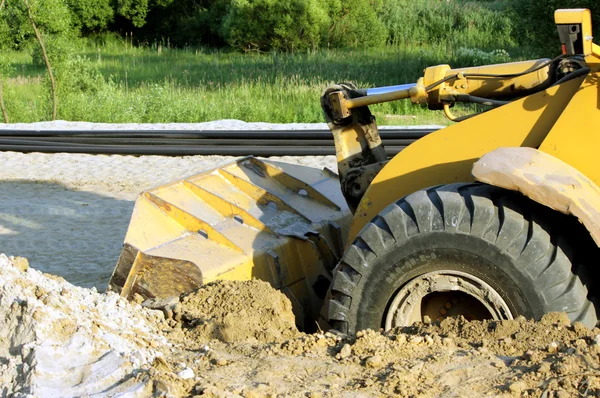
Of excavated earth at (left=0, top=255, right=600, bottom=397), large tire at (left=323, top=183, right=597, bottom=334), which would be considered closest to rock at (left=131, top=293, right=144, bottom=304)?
excavated earth at (left=0, top=255, right=600, bottom=397)

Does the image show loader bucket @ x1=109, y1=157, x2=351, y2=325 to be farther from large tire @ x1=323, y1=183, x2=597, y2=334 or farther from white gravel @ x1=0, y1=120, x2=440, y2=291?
white gravel @ x1=0, y1=120, x2=440, y2=291

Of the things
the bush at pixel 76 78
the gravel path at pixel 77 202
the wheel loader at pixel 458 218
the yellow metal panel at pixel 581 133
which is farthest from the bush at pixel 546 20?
the yellow metal panel at pixel 581 133

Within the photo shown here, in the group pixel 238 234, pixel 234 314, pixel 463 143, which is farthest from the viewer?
pixel 238 234

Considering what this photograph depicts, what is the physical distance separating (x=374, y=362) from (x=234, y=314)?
3.97 feet

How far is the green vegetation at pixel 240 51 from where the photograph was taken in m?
17.3

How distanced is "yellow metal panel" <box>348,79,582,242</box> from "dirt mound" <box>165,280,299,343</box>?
0.74 meters

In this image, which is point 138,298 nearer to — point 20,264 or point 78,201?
point 20,264

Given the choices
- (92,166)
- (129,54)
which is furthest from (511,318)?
(129,54)

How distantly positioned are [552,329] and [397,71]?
19.8 meters

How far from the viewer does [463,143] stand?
176 inches

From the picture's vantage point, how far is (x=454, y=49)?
26344 mm

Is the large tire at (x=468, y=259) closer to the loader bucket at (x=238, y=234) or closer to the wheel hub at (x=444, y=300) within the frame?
the wheel hub at (x=444, y=300)

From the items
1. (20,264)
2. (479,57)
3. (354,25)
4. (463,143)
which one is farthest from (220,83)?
(463,143)

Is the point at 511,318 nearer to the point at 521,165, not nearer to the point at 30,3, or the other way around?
the point at 521,165
